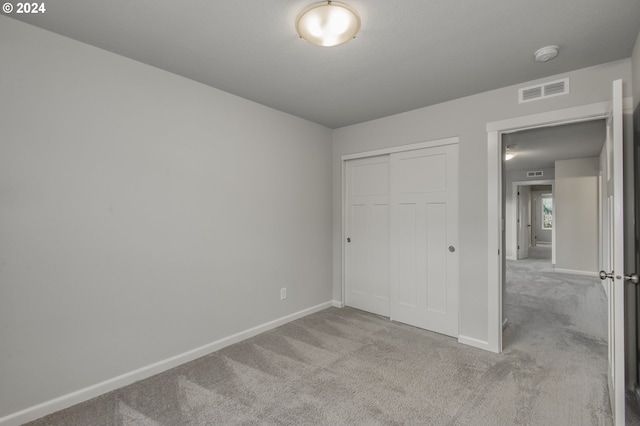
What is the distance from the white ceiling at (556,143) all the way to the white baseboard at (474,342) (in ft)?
7.58

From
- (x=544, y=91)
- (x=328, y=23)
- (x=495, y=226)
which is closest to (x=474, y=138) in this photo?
(x=544, y=91)

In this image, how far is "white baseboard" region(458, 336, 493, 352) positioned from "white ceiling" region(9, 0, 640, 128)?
2.46m

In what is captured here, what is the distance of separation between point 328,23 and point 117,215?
2035 mm

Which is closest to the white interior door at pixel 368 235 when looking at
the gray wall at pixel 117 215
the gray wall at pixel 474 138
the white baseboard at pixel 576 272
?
the gray wall at pixel 474 138

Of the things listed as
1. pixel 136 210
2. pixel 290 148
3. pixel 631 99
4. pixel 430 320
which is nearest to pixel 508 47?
pixel 631 99

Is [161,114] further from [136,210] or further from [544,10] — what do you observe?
[544,10]

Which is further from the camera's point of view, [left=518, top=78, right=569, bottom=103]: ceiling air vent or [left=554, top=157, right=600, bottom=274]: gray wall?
[left=554, top=157, right=600, bottom=274]: gray wall

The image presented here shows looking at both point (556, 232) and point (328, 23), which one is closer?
point (328, 23)

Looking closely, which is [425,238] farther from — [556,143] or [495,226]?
[556,143]

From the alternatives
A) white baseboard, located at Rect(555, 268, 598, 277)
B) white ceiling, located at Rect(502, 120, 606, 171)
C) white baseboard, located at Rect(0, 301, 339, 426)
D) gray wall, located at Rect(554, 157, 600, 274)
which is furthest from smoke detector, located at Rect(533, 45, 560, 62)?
white baseboard, located at Rect(555, 268, 598, 277)

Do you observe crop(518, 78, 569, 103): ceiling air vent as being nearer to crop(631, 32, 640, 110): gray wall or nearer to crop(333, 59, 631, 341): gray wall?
crop(333, 59, 631, 341): gray wall

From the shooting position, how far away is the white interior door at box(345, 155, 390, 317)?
12.7ft

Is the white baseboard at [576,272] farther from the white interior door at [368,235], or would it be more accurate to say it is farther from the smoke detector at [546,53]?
the smoke detector at [546,53]

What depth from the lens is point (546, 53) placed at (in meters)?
2.19
